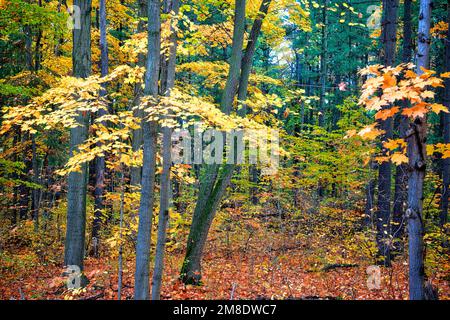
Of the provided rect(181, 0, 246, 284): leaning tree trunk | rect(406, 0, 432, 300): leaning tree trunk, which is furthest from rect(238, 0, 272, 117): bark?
rect(406, 0, 432, 300): leaning tree trunk

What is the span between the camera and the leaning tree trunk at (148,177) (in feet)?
20.6

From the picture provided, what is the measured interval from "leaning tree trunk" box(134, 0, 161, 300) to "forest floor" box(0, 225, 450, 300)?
1.83 meters

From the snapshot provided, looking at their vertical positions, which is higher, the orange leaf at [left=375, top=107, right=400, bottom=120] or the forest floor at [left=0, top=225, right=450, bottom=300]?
the orange leaf at [left=375, top=107, right=400, bottom=120]

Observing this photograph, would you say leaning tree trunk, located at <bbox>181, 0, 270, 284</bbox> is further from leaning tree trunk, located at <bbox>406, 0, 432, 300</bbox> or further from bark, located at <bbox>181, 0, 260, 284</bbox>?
leaning tree trunk, located at <bbox>406, 0, 432, 300</bbox>

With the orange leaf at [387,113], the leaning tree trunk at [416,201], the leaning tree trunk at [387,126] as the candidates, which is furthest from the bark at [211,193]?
the orange leaf at [387,113]

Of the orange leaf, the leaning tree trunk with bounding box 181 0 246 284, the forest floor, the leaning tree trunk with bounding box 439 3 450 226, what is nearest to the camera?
the orange leaf

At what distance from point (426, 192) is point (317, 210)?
5.66 m

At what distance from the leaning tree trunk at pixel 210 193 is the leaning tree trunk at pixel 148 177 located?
2865 mm

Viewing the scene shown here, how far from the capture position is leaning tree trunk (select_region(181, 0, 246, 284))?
360 inches

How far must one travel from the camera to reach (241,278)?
10.1 metres

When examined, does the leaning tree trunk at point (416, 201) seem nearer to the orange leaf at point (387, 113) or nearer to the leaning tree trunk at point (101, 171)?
the orange leaf at point (387, 113)

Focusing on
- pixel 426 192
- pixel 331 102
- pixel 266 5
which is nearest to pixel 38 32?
pixel 266 5

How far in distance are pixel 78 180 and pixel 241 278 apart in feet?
18.0
